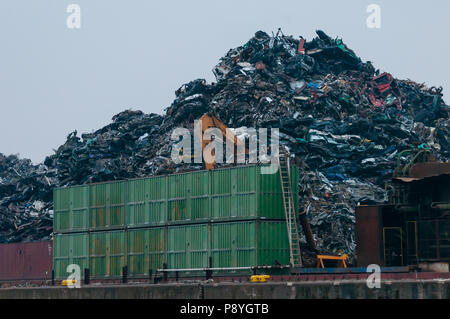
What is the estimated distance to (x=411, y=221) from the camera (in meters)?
36.0

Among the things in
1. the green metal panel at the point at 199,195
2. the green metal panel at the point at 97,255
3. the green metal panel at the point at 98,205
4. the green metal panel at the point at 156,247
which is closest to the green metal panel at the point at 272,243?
the green metal panel at the point at 199,195

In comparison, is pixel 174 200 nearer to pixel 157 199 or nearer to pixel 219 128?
pixel 157 199

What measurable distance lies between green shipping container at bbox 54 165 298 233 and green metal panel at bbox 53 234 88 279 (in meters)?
0.42

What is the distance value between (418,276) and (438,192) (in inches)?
239

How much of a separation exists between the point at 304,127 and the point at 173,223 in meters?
11.4

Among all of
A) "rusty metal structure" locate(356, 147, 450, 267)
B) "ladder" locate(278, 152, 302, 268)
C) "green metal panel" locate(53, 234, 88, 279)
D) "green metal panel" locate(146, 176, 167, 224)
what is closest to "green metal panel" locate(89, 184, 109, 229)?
"green metal panel" locate(53, 234, 88, 279)

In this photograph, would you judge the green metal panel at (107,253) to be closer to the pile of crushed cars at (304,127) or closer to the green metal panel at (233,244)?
the green metal panel at (233,244)

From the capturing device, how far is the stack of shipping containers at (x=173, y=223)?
37.3 m

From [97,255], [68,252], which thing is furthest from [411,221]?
[68,252]

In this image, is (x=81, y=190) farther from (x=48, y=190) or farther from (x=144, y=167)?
(x=48, y=190)

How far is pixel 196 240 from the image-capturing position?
38.8 m

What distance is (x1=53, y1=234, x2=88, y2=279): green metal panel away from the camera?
43.3 m
